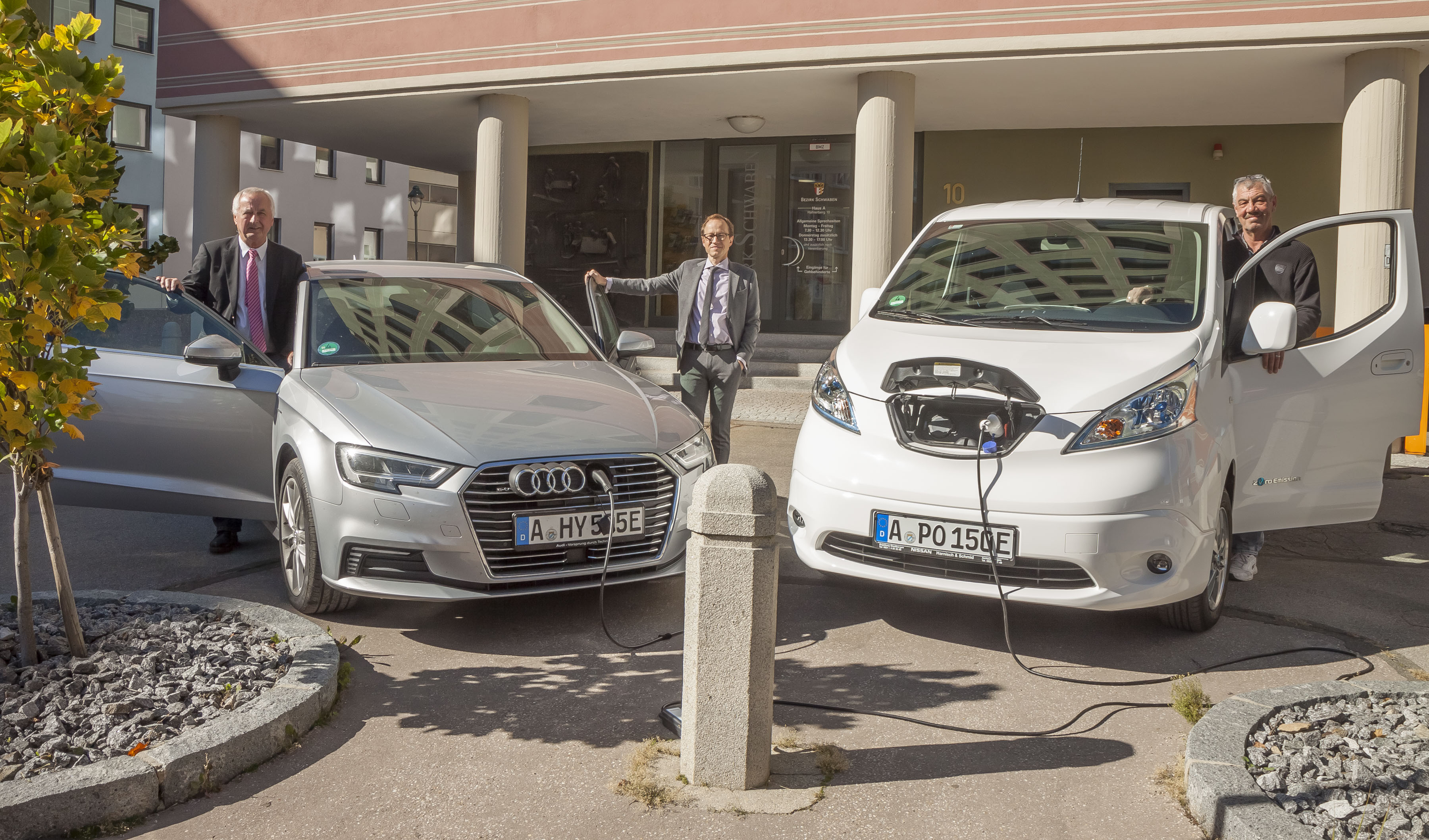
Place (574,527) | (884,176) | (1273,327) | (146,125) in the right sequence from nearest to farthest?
1. (574,527)
2. (1273,327)
3. (884,176)
4. (146,125)

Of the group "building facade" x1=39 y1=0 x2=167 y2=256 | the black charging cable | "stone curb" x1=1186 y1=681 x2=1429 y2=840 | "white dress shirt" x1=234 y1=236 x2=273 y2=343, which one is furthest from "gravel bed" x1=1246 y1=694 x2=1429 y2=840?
"building facade" x1=39 y1=0 x2=167 y2=256

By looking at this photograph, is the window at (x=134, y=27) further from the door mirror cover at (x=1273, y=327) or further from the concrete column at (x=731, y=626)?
the concrete column at (x=731, y=626)

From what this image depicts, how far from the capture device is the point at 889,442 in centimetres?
458

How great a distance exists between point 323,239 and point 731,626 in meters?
42.6

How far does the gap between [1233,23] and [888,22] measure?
318 centimetres

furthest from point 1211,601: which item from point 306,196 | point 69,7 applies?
point 306,196

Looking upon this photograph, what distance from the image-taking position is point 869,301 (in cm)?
573

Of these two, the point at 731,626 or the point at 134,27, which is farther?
the point at 134,27

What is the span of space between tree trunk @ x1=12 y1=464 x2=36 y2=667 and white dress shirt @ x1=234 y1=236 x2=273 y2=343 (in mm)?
2493

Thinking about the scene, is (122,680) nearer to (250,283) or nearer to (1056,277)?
(250,283)

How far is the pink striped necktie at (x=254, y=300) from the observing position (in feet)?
20.9

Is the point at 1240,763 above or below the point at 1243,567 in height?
below

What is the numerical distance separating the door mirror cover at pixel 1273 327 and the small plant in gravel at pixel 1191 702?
→ 1.56 meters

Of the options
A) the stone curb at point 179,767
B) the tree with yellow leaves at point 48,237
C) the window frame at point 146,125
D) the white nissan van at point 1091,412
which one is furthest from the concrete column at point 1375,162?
the window frame at point 146,125
